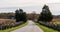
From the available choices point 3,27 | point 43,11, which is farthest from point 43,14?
point 3,27

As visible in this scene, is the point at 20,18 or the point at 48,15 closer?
the point at 48,15

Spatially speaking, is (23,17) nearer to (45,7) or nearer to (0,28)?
(45,7)

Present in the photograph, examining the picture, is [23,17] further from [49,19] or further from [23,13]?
[49,19]

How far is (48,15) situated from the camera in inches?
3831

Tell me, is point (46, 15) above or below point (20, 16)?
above

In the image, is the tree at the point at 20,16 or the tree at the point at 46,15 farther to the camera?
the tree at the point at 20,16

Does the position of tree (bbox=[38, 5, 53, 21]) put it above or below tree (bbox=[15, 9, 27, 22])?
above

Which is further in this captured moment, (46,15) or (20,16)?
(20,16)

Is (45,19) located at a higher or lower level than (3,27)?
lower

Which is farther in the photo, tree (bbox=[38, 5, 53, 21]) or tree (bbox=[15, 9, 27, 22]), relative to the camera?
tree (bbox=[15, 9, 27, 22])

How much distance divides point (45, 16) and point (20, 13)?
2713 cm

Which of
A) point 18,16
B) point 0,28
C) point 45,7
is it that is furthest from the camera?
point 18,16

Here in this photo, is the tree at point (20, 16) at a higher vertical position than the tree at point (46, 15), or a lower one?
lower

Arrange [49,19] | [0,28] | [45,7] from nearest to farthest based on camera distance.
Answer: [0,28] → [49,19] → [45,7]
